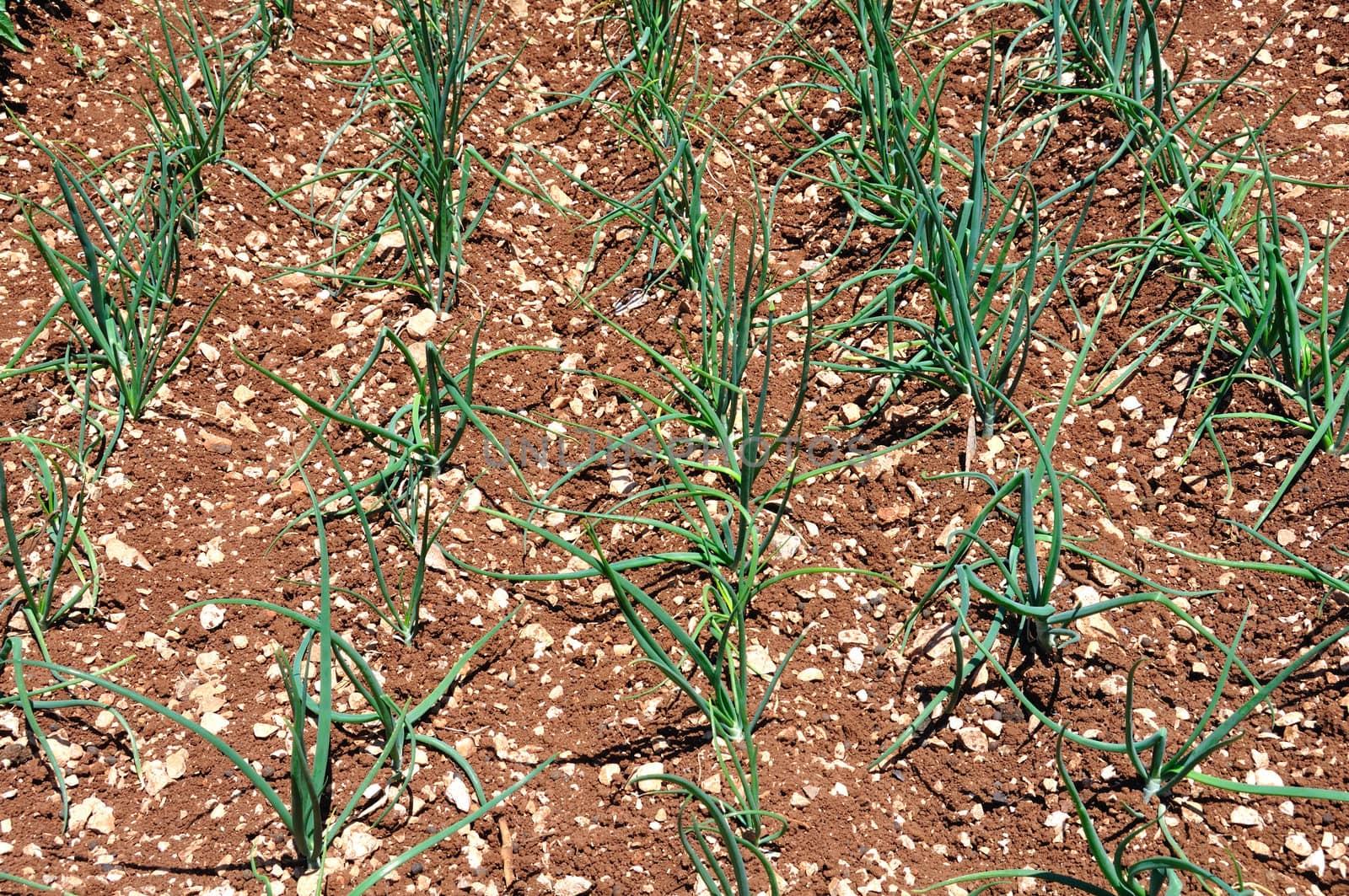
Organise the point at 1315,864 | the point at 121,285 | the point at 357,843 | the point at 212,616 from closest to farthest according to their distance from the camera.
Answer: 1. the point at 1315,864
2. the point at 357,843
3. the point at 212,616
4. the point at 121,285

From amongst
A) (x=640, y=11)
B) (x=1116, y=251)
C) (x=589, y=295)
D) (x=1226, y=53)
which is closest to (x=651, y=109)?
(x=640, y=11)

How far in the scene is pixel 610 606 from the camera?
1.96 metres

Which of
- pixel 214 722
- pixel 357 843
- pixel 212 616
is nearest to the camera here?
pixel 357 843

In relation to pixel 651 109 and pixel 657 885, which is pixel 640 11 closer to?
pixel 651 109

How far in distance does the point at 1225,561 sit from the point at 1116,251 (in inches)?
32.0

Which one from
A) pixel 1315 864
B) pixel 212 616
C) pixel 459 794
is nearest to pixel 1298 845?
pixel 1315 864

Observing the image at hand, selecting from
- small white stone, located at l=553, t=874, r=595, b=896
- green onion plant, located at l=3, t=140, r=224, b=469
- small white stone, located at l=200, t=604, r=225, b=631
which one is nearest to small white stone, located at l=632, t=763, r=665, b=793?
small white stone, located at l=553, t=874, r=595, b=896

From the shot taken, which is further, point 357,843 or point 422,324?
point 422,324

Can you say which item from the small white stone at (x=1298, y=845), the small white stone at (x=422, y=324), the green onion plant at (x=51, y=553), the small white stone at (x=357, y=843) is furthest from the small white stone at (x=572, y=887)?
the small white stone at (x=422, y=324)

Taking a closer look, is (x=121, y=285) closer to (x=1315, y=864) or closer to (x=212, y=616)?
(x=212, y=616)

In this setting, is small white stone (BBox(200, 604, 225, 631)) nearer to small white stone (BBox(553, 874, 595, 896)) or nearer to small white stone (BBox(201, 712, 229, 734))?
small white stone (BBox(201, 712, 229, 734))

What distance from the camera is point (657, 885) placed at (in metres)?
1.61

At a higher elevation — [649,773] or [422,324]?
[422,324]

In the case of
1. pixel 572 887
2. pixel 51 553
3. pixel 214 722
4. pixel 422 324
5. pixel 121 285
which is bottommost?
pixel 572 887
